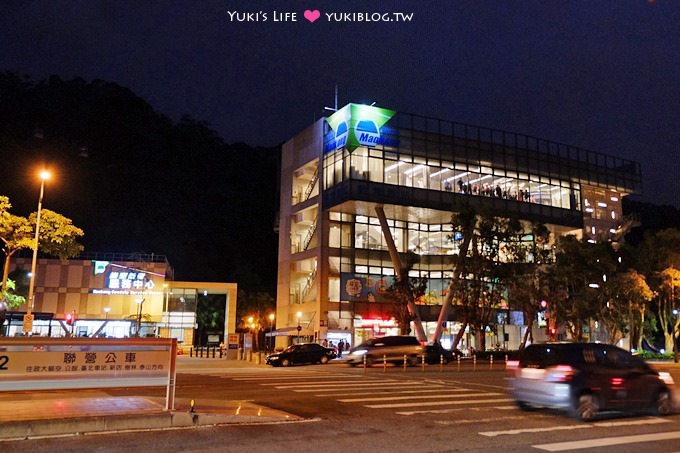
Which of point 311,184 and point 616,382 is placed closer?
point 616,382

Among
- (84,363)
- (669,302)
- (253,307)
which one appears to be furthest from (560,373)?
(253,307)

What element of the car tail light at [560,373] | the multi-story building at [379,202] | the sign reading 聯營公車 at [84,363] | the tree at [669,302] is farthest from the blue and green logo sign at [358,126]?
the sign reading 聯營公車 at [84,363]

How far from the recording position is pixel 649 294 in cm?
4425

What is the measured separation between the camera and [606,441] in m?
9.50

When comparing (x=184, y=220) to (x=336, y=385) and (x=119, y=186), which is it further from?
(x=336, y=385)

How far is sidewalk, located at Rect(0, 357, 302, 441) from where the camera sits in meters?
9.17

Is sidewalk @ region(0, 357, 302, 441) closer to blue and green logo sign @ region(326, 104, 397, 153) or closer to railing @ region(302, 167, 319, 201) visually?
blue and green logo sign @ region(326, 104, 397, 153)

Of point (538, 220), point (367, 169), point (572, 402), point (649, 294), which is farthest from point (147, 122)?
point (572, 402)

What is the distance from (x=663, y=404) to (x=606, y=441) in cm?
398

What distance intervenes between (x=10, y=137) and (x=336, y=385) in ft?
278

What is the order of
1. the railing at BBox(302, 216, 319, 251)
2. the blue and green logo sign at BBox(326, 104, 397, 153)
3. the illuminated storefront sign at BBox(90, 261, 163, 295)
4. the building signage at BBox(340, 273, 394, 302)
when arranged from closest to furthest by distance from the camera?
the blue and green logo sign at BBox(326, 104, 397, 153), the building signage at BBox(340, 273, 394, 302), the illuminated storefront sign at BBox(90, 261, 163, 295), the railing at BBox(302, 216, 319, 251)

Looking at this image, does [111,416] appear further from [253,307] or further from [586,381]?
[253,307]

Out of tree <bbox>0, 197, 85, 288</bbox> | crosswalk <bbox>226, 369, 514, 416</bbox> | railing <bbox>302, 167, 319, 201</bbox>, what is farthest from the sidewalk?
railing <bbox>302, 167, 319, 201</bbox>

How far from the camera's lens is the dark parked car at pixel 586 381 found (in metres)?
11.6
